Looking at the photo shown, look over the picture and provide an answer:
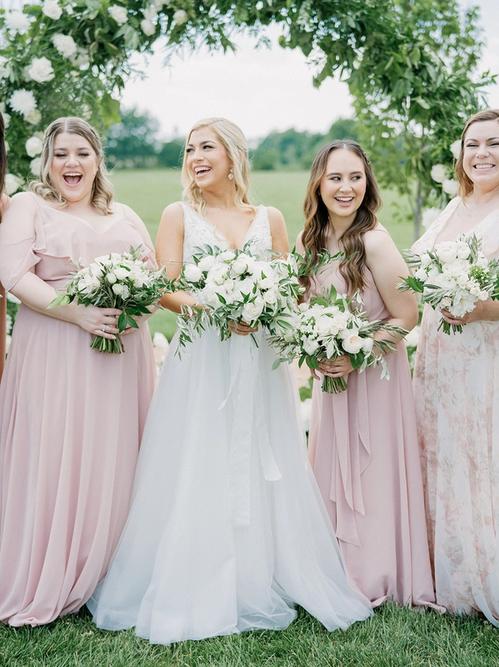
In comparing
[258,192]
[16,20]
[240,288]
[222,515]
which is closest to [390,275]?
[240,288]

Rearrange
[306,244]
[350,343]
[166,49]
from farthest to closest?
1. [166,49]
2. [306,244]
3. [350,343]

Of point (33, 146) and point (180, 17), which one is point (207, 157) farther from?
point (33, 146)

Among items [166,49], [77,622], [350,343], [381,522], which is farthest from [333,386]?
[166,49]

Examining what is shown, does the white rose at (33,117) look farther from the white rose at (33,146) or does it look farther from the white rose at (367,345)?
the white rose at (367,345)

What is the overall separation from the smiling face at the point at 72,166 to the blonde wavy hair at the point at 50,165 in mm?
23

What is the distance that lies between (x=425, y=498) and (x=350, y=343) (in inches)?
50.4

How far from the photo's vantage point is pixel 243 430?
14.0ft

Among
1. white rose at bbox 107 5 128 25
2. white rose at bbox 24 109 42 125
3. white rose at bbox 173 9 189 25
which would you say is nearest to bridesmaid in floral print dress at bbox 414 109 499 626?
white rose at bbox 173 9 189 25

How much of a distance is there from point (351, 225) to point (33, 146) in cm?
295

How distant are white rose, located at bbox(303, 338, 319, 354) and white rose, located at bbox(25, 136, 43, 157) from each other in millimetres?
3261

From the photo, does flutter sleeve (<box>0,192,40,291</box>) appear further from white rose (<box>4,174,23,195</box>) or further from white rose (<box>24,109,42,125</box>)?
white rose (<box>24,109,42,125</box>)

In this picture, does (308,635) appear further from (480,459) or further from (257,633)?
(480,459)

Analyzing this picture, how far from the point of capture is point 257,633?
4086mm

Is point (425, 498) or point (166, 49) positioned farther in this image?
point (166, 49)
